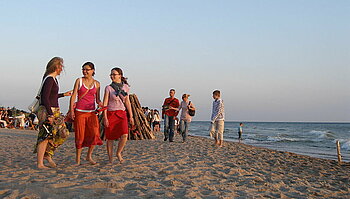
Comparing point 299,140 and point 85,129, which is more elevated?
point 85,129

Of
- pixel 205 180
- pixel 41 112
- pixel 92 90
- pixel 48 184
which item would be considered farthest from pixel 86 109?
pixel 205 180

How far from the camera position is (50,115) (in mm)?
4875

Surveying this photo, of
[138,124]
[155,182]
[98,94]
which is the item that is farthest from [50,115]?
[138,124]

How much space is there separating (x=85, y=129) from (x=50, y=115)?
2.26 feet

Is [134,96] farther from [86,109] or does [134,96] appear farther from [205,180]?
[205,180]

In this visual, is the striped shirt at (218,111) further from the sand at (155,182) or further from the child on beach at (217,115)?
the sand at (155,182)

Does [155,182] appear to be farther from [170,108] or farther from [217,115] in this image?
[170,108]

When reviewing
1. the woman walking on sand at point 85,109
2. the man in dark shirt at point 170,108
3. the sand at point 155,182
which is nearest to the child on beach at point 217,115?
the man in dark shirt at point 170,108

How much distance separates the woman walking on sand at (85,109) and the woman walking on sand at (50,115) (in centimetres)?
26

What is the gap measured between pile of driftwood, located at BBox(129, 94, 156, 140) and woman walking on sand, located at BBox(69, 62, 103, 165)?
261 inches

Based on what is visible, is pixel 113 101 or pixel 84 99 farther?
pixel 113 101

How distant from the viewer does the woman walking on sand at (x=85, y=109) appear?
17.3 feet

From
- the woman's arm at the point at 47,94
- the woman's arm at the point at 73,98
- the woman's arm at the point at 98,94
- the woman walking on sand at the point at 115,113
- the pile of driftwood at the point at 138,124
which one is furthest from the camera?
the pile of driftwood at the point at 138,124

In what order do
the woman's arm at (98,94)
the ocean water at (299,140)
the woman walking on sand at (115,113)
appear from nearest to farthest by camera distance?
the woman's arm at (98,94)
the woman walking on sand at (115,113)
the ocean water at (299,140)
